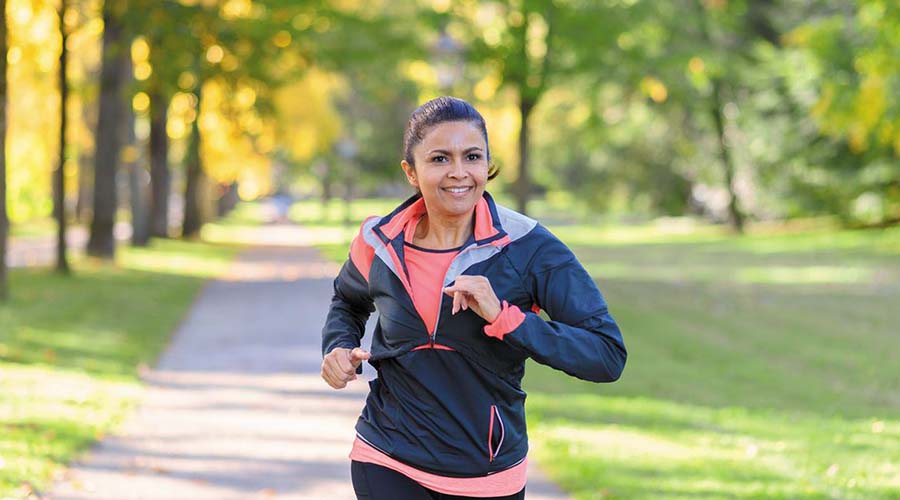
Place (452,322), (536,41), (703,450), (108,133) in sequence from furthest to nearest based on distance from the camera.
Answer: (108,133) < (536,41) < (703,450) < (452,322)

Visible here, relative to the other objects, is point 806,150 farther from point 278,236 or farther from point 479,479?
point 479,479

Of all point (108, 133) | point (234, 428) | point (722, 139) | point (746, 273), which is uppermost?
point (108, 133)

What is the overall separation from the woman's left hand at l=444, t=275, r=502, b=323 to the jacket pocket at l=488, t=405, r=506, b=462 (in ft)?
1.22

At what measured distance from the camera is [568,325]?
3.43m

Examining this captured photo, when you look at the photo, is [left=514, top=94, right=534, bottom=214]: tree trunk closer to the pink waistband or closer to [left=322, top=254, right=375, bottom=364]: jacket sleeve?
[left=322, top=254, right=375, bottom=364]: jacket sleeve

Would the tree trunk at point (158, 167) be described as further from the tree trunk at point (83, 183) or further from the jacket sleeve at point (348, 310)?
the jacket sleeve at point (348, 310)

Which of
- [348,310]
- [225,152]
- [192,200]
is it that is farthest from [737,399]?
[225,152]

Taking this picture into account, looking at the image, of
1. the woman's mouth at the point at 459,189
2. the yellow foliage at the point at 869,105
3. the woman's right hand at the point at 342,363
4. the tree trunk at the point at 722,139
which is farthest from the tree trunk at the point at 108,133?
the tree trunk at the point at 722,139

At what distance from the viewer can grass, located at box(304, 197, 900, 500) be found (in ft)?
26.6

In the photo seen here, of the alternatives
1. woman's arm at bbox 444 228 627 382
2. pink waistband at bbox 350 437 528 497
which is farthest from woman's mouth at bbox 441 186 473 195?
pink waistband at bbox 350 437 528 497

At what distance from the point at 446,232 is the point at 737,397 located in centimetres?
890

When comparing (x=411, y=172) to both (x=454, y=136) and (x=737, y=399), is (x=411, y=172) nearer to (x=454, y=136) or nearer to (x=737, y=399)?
(x=454, y=136)

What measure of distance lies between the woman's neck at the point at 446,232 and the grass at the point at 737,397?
4150 mm

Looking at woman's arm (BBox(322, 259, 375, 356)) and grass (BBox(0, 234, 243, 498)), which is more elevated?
woman's arm (BBox(322, 259, 375, 356))
